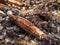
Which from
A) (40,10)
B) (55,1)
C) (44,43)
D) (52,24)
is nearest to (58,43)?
(44,43)

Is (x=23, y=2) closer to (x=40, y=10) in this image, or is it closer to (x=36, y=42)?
(x=40, y=10)

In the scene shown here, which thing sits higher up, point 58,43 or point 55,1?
point 55,1

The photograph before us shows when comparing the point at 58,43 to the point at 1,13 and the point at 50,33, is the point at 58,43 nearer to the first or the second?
the point at 50,33

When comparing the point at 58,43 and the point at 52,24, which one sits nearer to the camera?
the point at 58,43

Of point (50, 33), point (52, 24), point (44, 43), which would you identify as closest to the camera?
point (44, 43)

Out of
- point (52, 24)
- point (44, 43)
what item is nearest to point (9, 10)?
point (52, 24)

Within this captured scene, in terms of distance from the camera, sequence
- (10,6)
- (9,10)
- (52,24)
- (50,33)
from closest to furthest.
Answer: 1. (50,33)
2. (52,24)
3. (9,10)
4. (10,6)
